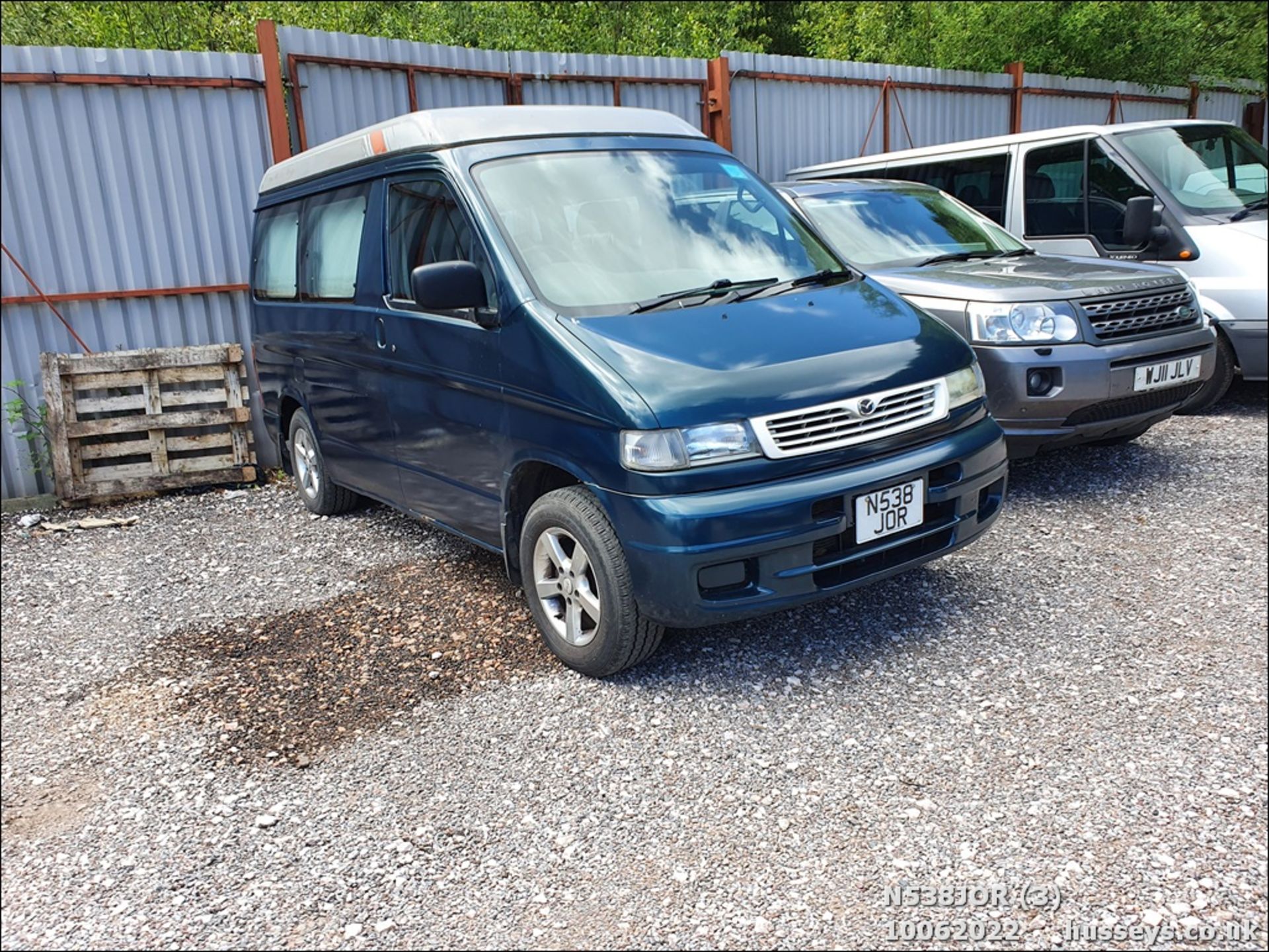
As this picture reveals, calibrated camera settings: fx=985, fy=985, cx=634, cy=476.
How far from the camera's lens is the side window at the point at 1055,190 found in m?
7.23

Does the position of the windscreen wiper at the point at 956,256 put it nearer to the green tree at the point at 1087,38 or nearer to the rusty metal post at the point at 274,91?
the rusty metal post at the point at 274,91

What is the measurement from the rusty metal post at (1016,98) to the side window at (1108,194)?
514 cm

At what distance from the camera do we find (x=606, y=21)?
2141 cm

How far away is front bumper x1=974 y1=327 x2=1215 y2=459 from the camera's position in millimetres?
→ 5113

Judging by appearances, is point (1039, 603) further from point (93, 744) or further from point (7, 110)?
point (7, 110)

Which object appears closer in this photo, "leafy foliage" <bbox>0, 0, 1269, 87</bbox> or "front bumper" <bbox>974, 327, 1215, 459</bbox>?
"front bumper" <bbox>974, 327, 1215, 459</bbox>

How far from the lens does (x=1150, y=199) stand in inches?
263

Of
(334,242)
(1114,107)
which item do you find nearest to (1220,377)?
(334,242)

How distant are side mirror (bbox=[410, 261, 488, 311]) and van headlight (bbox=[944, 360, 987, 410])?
183 centimetres

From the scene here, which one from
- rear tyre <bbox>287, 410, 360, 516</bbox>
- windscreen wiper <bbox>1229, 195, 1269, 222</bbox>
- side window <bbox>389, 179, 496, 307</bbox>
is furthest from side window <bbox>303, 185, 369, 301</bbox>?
windscreen wiper <bbox>1229, 195, 1269, 222</bbox>

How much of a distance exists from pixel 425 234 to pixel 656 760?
8.03 ft

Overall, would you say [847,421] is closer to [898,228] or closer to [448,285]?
[448,285]

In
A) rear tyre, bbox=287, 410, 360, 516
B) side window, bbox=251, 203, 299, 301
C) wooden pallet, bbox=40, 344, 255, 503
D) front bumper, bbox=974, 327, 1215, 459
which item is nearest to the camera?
front bumper, bbox=974, 327, 1215, 459

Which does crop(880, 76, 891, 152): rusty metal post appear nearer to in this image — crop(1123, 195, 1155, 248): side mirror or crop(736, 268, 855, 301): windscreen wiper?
crop(1123, 195, 1155, 248): side mirror
